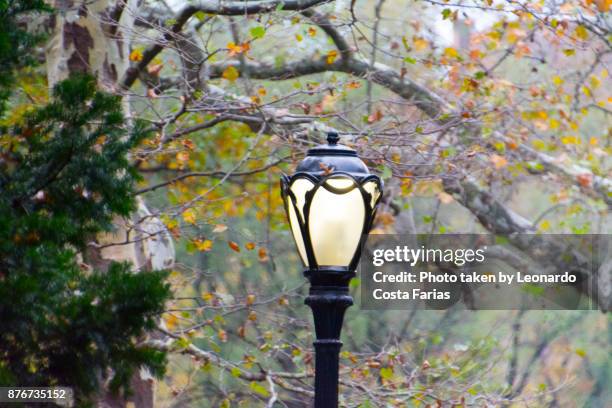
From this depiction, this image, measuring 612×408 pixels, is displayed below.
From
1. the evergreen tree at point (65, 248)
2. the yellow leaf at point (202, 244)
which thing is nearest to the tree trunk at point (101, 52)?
the yellow leaf at point (202, 244)

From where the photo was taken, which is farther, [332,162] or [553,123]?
[553,123]

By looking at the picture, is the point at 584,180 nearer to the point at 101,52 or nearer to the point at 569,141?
the point at 569,141

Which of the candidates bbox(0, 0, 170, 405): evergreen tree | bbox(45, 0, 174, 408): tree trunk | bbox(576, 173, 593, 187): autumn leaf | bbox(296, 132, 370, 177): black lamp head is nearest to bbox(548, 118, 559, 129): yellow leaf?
bbox(576, 173, 593, 187): autumn leaf

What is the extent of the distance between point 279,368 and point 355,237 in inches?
389

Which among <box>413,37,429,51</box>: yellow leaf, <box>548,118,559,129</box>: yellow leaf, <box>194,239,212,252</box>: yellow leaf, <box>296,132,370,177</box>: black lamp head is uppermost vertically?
<box>413,37,429,51</box>: yellow leaf

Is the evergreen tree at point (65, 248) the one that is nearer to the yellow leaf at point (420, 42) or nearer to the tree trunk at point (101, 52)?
the tree trunk at point (101, 52)

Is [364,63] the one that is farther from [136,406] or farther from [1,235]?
[1,235]

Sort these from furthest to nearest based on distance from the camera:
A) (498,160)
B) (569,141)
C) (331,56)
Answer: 1. (569,141)
2. (498,160)
3. (331,56)

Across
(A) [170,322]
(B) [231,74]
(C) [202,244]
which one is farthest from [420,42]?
(A) [170,322]

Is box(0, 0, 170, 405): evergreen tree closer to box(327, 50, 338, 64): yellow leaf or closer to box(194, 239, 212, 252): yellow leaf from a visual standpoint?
box(194, 239, 212, 252): yellow leaf

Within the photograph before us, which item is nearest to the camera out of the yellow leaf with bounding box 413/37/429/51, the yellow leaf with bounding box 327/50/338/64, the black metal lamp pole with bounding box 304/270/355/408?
the black metal lamp pole with bounding box 304/270/355/408

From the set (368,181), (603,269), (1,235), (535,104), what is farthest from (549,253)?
(1,235)

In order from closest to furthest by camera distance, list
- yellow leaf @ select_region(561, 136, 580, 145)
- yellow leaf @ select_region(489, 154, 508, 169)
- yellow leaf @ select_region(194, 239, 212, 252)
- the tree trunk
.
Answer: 1. the tree trunk
2. yellow leaf @ select_region(194, 239, 212, 252)
3. yellow leaf @ select_region(489, 154, 508, 169)
4. yellow leaf @ select_region(561, 136, 580, 145)

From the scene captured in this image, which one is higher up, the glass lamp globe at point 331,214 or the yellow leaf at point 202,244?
the yellow leaf at point 202,244
